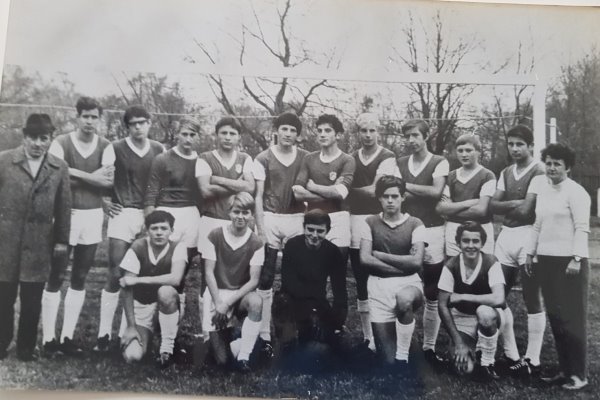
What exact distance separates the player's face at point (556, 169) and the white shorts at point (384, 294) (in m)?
0.90

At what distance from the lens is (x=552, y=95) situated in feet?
9.46

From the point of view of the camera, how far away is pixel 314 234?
9.05ft

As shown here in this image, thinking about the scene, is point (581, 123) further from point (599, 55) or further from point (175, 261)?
point (175, 261)

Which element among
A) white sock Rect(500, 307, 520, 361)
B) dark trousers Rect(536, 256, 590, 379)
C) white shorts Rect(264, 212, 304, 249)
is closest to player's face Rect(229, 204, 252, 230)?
white shorts Rect(264, 212, 304, 249)

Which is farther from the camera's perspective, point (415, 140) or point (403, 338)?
point (415, 140)

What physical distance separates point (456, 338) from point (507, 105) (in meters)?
1.25

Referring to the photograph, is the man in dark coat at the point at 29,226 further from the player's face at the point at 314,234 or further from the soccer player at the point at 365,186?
the soccer player at the point at 365,186

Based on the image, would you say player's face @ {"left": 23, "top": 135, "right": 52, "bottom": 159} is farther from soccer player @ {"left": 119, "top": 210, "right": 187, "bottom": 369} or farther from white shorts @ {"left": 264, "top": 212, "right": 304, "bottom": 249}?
white shorts @ {"left": 264, "top": 212, "right": 304, "bottom": 249}

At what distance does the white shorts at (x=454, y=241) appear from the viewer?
2779mm

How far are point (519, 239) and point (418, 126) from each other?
2.55 ft

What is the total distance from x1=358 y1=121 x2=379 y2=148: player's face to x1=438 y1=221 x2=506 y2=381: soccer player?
2.08 ft

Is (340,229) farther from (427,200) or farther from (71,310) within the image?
(71,310)

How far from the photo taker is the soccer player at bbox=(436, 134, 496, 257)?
279 centimetres

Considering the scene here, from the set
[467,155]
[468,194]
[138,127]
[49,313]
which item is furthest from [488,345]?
[49,313]
